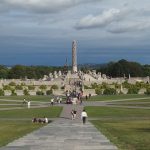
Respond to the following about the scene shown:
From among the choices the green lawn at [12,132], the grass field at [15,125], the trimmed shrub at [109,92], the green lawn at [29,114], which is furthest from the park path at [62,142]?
the trimmed shrub at [109,92]

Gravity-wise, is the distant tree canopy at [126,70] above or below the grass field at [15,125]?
above

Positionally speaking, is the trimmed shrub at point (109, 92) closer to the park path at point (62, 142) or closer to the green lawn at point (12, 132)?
the green lawn at point (12, 132)

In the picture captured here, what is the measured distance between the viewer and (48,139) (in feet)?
75.0

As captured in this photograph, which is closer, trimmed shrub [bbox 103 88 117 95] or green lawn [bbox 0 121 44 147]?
green lawn [bbox 0 121 44 147]

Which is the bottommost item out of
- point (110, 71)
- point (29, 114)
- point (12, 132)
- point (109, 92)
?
point (12, 132)

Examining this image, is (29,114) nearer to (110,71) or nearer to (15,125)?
(15,125)

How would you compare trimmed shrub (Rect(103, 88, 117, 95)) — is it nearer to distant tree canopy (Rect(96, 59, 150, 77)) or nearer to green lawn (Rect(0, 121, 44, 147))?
green lawn (Rect(0, 121, 44, 147))

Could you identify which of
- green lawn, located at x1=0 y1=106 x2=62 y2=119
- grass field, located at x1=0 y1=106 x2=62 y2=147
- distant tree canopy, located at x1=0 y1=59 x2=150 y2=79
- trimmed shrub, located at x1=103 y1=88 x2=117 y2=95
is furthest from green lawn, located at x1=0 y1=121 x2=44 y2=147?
distant tree canopy, located at x1=0 y1=59 x2=150 y2=79

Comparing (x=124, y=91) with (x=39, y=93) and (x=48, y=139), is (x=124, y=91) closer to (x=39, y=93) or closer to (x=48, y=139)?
(x=39, y=93)

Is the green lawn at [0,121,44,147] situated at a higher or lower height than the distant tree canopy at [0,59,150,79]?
lower

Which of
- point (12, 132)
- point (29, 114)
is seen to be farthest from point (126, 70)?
point (12, 132)

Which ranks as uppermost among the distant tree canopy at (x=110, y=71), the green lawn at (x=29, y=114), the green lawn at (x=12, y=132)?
the distant tree canopy at (x=110, y=71)

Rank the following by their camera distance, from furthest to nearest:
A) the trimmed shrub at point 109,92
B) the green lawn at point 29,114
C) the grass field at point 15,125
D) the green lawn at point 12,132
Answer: the trimmed shrub at point 109,92 < the green lawn at point 29,114 < the grass field at point 15,125 < the green lawn at point 12,132

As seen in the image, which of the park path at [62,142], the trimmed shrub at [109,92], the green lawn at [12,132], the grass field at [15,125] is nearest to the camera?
the park path at [62,142]
